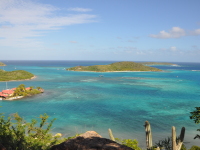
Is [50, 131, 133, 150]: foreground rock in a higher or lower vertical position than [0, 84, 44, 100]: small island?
higher

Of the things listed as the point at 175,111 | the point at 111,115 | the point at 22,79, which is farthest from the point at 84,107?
the point at 22,79

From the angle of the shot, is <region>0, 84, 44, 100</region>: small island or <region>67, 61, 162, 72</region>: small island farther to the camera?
<region>67, 61, 162, 72</region>: small island

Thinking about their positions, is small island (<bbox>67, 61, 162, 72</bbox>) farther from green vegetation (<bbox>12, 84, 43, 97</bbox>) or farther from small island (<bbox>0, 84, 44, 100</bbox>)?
small island (<bbox>0, 84, 44, 100</bbox>)

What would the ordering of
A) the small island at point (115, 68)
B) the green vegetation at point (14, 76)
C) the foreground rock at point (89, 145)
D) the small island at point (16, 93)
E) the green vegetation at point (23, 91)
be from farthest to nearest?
the small island at point (115, 68)
the green vegetation at point (14, 76)
the green vegetation at point (23, 91)
the small island at point (16, 93)
the foreground rock at point (89, 145)

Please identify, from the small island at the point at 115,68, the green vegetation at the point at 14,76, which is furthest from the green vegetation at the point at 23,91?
the small island at the point at 115,68

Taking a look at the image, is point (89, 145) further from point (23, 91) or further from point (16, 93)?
point (23, 91)

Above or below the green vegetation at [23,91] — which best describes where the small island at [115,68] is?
above

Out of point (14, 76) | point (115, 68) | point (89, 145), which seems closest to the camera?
point (89, 145)

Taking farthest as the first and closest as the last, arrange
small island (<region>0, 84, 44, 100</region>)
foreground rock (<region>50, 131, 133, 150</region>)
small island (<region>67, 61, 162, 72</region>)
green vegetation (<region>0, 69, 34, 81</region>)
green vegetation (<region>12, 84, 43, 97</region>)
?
small island (<region>67, 61, 162, 72</region>)
green vegetation (<region>0, 69, 34, 81</region>)
green vegetation (<region>12, 84, 43, 97</region>)
small island (<region>0, 84, 44, 100</region>)
foreground rock (<region>50, 131, 133, 150</region>)

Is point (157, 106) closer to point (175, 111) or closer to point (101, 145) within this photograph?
point (175, 111)

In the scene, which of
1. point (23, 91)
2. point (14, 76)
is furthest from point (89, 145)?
point (14, 76)


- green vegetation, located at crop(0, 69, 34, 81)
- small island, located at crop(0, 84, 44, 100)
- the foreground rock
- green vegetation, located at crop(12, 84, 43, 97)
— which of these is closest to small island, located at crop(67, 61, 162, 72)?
green vegetation, located at crop(0, 69, 34, 81)

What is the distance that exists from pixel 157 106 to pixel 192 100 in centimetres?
1497

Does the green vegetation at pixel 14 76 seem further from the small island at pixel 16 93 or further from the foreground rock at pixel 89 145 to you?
the foreground rock at pixel 89 145
